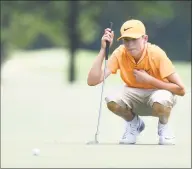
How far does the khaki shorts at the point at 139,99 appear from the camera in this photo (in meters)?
3.52

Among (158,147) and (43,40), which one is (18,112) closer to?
(43,40)

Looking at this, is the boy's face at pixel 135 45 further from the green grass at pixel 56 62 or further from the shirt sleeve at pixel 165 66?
the green grass at pixel 56 62

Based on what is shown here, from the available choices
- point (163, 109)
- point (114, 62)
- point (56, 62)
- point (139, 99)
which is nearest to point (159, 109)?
point (163, 109)

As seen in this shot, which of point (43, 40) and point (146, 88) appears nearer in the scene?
point (146, 88)

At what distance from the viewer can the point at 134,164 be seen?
2758cm

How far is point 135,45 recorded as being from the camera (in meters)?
3.46

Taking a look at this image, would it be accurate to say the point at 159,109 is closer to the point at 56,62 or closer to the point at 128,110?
the point at 128,110

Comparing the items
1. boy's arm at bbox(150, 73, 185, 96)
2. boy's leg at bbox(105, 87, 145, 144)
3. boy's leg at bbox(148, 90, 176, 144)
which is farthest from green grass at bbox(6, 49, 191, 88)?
boy's arm at bbox(150, 73, 185, 96)

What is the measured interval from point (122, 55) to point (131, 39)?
0.35ft

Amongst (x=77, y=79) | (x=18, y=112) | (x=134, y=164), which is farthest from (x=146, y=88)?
(x=77, y=79)

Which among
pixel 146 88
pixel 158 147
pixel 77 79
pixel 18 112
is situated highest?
pixel 77 79

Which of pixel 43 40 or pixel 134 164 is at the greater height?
pixel 43 40

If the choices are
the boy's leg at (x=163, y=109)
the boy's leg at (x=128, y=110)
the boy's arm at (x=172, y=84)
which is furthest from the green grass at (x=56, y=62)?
the boy's arm at (x=172, y=84)

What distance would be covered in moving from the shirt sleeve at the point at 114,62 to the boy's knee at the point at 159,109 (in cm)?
22
